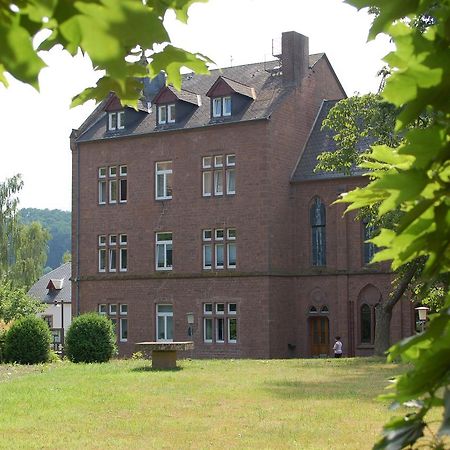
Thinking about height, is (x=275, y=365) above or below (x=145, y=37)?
below

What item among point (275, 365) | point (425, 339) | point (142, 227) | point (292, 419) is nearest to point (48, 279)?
point (142, 227)

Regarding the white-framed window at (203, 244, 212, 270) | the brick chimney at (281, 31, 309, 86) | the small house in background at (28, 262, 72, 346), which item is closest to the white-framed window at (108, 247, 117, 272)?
the white-framed window at (203, 244, 212, 270)

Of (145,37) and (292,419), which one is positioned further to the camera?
(292,419)

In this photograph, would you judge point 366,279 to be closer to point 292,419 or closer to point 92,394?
point 92,394

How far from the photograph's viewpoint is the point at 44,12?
167cm

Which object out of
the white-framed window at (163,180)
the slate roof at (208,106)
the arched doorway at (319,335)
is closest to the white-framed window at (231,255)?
the white-framed window at (163,180)

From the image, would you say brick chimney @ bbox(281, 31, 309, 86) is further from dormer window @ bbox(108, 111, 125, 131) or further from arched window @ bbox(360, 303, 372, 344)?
arched window @ bbox(360, 303, 372, 344)

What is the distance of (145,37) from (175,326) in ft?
140

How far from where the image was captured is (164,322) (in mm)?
44781

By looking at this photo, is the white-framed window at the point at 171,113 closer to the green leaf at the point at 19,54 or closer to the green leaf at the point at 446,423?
the green leaf at the point at 19,54

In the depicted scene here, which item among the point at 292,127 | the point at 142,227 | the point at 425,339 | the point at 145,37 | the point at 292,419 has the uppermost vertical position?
the point at 292,127

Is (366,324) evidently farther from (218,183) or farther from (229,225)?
(218,183)

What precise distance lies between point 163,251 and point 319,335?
8.06 metres

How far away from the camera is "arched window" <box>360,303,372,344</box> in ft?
137
